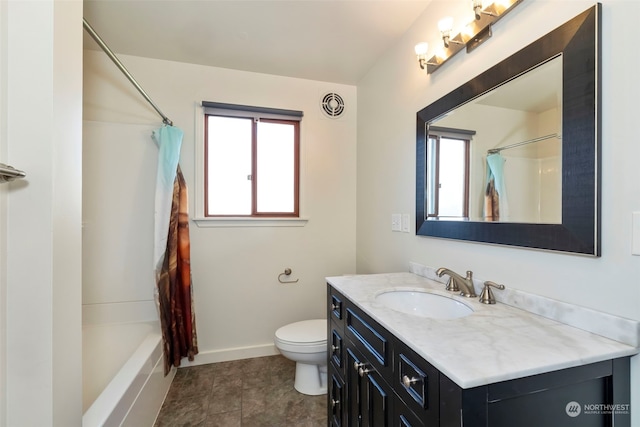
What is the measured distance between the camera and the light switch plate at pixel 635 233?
718 millimetres

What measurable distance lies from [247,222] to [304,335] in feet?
3.34

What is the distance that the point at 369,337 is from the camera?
100 centimetres

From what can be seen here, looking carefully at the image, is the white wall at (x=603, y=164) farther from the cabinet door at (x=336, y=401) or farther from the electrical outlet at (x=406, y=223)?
the cabinet door at (x=336, y=401)

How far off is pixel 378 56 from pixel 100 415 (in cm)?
260

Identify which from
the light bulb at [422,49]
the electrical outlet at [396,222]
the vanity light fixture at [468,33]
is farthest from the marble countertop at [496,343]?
the light bulb at [422,49]

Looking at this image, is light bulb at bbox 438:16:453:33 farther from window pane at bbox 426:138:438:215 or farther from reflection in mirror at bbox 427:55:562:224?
window pane at bbox 426:138:438:215

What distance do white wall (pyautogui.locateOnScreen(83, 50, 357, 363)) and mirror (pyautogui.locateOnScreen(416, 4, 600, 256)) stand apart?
3.64ft

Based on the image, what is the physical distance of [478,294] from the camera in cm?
118

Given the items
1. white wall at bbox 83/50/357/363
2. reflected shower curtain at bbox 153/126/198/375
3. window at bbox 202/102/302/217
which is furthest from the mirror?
reflected shower curtain at bbox 153/126/198/375

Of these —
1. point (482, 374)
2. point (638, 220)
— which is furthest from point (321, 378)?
point (638, 220)

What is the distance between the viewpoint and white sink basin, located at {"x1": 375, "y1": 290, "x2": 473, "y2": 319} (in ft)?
3.92

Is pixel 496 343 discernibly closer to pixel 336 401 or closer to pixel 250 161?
pixel 336 401

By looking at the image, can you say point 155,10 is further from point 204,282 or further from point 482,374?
point 482,374

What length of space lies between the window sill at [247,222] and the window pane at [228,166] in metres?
0.11
